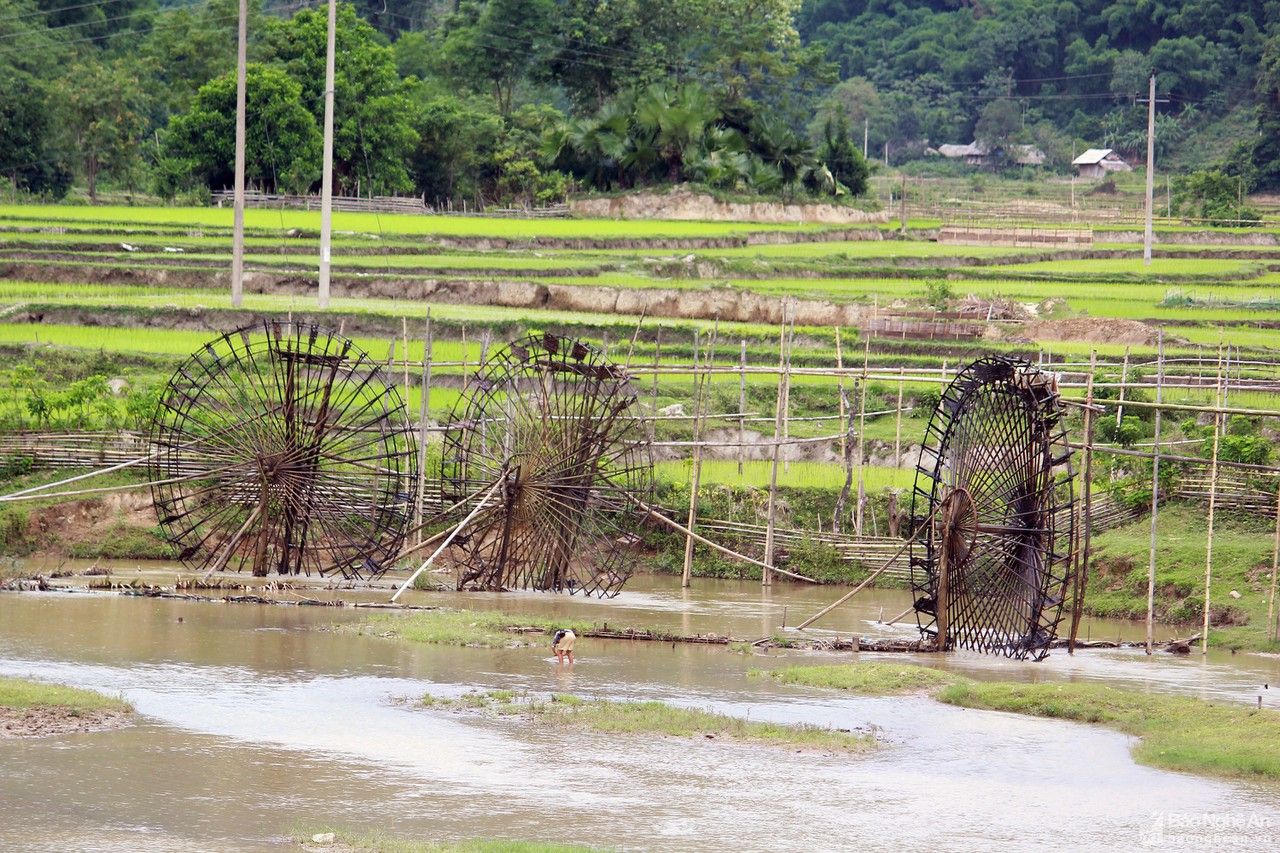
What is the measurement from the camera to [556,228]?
4800 cm

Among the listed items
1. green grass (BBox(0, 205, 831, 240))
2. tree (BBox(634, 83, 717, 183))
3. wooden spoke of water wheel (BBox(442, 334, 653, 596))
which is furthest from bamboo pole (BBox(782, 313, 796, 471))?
tree (BBox(634, 83, 717, 183))

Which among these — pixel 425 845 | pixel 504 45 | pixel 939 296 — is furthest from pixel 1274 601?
pixel 504 45

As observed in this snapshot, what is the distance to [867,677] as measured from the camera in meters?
15.2

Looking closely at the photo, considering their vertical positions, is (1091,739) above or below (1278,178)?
below

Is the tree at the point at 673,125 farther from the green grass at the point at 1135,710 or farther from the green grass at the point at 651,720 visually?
the green grass at the point at 651,720

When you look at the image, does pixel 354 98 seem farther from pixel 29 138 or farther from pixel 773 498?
pixel 773 498

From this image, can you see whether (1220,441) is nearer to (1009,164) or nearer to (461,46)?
(461,46)

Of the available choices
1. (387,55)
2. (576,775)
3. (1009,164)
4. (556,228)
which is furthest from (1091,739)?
(1009,164)

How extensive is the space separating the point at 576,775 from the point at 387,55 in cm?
4771

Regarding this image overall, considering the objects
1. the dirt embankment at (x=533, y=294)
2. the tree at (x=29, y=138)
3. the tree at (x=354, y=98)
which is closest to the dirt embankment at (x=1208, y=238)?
the dirt embankment at (x=533, y=294)

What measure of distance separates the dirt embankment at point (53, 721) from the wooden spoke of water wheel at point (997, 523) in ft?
25.5

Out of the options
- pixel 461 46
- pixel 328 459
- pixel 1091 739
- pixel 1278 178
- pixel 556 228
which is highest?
pixel 461 46

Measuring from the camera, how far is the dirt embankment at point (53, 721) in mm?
12109

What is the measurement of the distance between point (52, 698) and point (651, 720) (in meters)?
4.54
